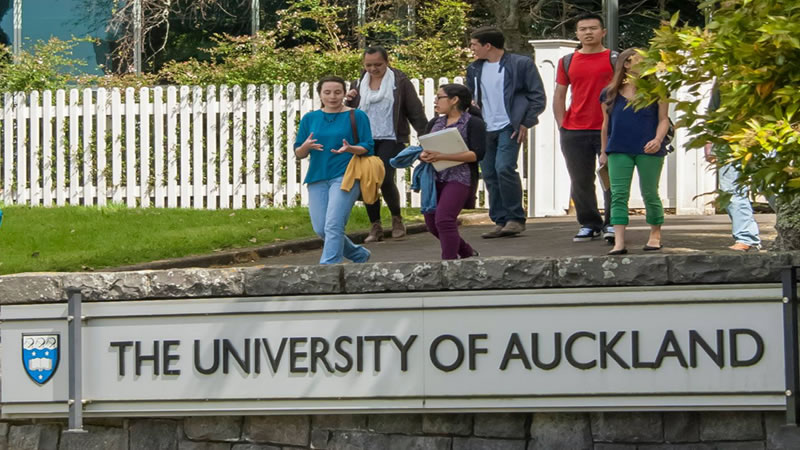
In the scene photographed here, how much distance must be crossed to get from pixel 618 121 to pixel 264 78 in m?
7.82

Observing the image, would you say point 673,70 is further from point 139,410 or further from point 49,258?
point 49,258

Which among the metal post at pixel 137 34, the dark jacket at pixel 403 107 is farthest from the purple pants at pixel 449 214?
the metal post at pixel 137 34

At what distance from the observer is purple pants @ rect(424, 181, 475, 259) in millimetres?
8570

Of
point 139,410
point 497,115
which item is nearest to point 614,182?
point 497,115

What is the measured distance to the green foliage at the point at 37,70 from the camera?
53.1 feet

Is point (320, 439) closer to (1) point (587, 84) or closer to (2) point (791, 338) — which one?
(2) point (791, 338)

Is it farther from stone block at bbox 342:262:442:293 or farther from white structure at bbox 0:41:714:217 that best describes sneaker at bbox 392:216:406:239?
stone block at bbox 342:262:442:293

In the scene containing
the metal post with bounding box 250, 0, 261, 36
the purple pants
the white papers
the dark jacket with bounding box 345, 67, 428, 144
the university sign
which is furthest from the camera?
the metal post with bounding box 250, 0, 261, 36

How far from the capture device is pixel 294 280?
634 cm

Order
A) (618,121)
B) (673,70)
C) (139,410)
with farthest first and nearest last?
A: (618,121), (139,410), (673,70)

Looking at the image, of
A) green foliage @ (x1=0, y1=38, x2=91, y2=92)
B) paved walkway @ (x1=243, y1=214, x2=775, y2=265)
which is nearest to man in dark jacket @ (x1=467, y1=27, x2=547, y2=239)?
paved walkway @ (x1=243, y1=214, x2=775, y2=265)

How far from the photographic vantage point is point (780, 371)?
19.5 ft

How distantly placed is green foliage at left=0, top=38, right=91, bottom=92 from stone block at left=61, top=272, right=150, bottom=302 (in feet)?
33.0

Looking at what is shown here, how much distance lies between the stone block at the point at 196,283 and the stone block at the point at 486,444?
1256 millimetres
